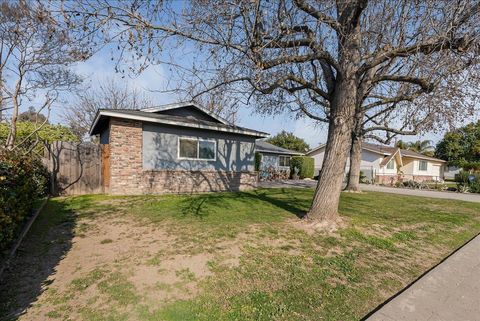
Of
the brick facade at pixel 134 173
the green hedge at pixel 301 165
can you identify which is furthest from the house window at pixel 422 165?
the brick facade at pixel 134 173

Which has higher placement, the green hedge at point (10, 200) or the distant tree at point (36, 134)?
the distant tree at point (36, 134)

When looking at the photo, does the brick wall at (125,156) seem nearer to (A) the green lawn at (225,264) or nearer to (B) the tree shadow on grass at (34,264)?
(A) the green lawn at (225,264)

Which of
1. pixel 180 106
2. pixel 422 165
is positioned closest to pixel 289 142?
pixel 422 165

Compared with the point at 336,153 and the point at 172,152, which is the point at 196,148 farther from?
the point at 336,153

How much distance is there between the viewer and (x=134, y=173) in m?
11.0

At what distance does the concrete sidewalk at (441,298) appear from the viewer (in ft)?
10.4

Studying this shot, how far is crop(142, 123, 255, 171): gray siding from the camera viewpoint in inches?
452

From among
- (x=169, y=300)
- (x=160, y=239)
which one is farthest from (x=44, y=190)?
(x=169, y=300)

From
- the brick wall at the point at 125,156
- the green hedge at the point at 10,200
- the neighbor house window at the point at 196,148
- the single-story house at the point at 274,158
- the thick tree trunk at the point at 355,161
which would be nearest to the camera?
the green hedge at the point at 10,200

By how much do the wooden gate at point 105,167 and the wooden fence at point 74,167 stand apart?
0.12 metres

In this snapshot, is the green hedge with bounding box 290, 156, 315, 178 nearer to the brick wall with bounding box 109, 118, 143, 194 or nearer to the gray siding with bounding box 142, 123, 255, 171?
the gray siding with bounding box 142, 123, 255, 171

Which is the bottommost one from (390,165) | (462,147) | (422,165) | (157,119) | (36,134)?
(390,165)

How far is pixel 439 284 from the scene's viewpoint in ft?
13.4

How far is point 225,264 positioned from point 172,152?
335 inches
